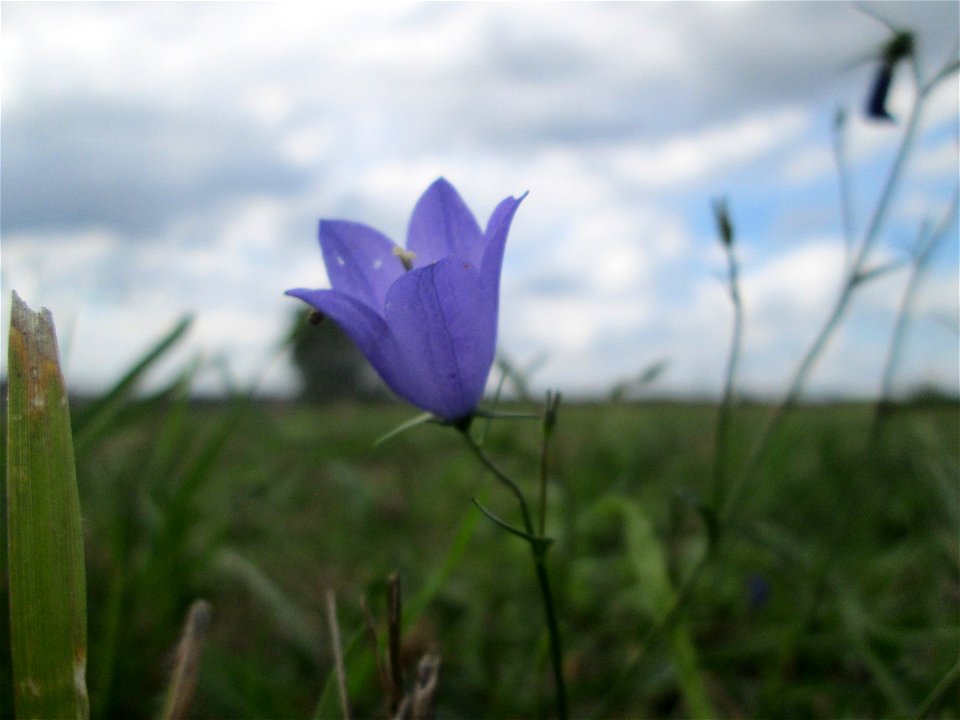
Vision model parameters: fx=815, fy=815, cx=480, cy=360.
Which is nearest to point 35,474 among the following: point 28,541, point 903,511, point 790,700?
point 28,541

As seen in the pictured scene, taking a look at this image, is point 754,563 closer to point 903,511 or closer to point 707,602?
point 707,602

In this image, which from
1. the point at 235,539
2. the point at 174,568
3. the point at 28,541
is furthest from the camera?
the point at 235,539

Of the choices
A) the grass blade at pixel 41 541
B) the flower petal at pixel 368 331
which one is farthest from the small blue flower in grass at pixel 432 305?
the grass blade at pixel 41 541

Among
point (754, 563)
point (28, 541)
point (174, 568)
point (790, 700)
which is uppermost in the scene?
point (28, 541)

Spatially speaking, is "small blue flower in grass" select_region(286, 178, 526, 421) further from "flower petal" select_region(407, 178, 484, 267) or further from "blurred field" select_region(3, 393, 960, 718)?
"blurred field" select_region(3, 393, 960, 718)

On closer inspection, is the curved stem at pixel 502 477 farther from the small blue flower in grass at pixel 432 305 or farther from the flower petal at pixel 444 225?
the flower petal at pixel 444 225

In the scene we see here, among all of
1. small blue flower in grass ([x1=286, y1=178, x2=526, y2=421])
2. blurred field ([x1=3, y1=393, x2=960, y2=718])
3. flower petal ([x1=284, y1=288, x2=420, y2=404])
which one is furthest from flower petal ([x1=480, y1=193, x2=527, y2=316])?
blurred field ([x1=3, y1=393, x2=960, y2=718])
